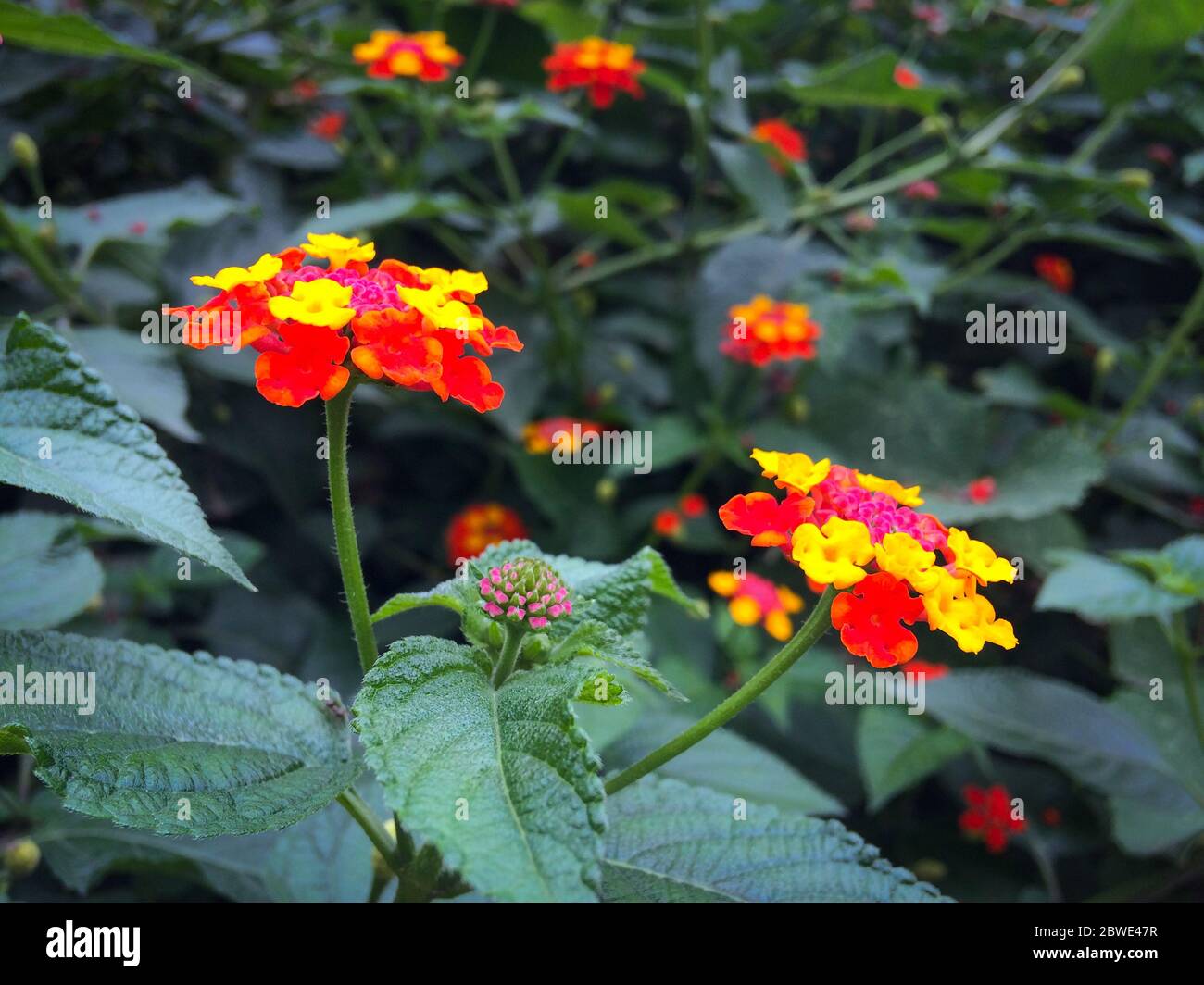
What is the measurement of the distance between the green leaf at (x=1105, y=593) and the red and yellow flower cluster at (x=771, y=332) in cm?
45

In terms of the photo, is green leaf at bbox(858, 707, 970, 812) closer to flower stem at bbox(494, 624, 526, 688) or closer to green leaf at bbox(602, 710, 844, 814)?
green leaf at bbox(602, 710, 844, 814)

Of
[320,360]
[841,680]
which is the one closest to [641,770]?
[320,360]

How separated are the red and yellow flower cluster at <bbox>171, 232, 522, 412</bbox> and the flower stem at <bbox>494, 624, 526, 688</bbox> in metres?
0.14

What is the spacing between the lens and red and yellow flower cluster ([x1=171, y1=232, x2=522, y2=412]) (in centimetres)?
52

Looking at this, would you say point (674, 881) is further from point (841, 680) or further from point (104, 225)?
point (104, 225)

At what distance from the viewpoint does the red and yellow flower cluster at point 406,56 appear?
1.25 meters

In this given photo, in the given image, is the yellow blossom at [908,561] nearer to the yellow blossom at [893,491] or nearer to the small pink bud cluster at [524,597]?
A: the yellow blossom at [893,491]

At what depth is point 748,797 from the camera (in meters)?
0.94

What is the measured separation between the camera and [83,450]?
57 centimetres

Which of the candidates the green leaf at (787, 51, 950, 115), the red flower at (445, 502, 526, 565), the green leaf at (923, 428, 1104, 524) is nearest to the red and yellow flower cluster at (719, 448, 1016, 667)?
the green leaf at (923, 428, 1104, 524)

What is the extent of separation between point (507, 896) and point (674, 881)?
0.75 feet

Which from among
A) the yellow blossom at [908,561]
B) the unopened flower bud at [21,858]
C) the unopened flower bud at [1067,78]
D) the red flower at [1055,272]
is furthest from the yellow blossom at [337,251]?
the red flower at [1055,272]

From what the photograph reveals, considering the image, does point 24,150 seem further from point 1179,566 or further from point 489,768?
point 1179,566

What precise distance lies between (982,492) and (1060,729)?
41 centimetres
